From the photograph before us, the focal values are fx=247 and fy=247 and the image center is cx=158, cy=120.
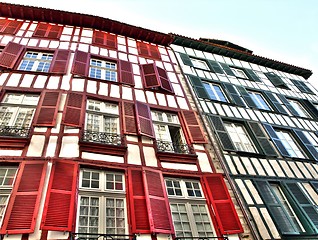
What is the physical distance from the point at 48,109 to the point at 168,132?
381 cm

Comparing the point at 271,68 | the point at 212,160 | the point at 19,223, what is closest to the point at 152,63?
the point at 212,160

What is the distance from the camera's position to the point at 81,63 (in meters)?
9.65

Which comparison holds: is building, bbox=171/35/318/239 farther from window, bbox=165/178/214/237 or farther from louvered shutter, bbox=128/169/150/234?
louvered shutter, bbox=128/169/150/234

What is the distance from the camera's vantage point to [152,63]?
36.6 ft

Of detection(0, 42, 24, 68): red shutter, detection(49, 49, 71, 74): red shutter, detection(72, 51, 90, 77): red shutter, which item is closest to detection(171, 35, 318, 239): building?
detection(72, 51, 90, 77): red shutter

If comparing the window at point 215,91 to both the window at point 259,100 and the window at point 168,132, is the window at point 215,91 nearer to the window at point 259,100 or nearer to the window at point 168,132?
the window at point 259,100

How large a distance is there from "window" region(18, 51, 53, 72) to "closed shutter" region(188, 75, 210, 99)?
19.9 feet

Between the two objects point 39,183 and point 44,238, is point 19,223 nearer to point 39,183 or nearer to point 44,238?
point 44,238

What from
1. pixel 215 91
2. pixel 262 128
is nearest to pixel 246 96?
pixel 215 91

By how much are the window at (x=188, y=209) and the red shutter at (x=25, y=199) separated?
3.09m

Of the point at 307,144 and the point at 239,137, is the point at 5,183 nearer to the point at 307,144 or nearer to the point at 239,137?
the point at 239,137

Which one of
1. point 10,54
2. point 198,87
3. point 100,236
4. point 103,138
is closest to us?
point 100,236

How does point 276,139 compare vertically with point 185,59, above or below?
below

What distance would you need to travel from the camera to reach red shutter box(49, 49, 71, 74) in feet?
29.4
